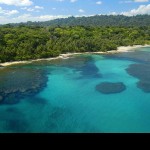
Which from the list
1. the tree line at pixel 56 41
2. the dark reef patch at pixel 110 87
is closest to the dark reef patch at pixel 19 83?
the dark reef patch at pixel 110 87

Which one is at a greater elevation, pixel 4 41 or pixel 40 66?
pixel 4 41

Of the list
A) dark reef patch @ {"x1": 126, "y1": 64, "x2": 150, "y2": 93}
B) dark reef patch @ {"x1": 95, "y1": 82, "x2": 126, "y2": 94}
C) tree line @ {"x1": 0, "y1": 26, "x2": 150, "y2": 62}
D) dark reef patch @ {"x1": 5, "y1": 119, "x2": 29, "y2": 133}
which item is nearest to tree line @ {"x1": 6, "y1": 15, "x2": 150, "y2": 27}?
tree line @ {"x1": 0, "y1": 26, "x2": 150, "y2": 62}

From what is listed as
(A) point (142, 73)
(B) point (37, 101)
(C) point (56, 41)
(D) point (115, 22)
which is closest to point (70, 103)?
(B) point (37, 101)

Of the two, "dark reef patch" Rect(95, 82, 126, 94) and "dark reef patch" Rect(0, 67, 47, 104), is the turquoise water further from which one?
"dark reef patch" Rect(95, 82, 126, 94)
